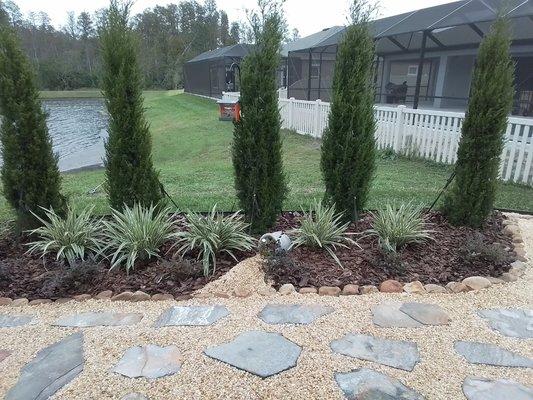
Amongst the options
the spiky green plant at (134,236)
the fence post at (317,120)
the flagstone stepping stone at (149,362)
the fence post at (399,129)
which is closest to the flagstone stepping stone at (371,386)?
the flagstone stepping stone at (149,362)

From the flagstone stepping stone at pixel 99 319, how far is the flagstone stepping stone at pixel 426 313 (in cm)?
173

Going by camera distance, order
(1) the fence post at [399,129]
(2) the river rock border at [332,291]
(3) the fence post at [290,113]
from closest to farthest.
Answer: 1. (2) the river rock border at [332,291]
2. (1) the fence post at [399,129]
3. (3) the fence post at [290,113]

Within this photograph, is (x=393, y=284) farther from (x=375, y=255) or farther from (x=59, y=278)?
Answer: (x=59, y=278)

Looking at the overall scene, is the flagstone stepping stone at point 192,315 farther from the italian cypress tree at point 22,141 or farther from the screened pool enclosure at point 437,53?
the screened pool enclosure at point 437,53

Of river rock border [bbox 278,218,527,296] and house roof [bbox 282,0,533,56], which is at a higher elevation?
house roof [bbox 282,0,533,56]

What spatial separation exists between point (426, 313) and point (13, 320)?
2.65m

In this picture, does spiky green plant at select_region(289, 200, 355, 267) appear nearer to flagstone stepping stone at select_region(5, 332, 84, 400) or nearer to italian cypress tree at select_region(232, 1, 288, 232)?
italian cypress tree at select_region(232, 1, 288, 232)

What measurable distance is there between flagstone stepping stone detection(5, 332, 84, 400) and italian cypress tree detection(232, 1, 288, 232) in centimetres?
186

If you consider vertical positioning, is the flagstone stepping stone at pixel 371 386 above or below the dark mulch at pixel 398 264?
above

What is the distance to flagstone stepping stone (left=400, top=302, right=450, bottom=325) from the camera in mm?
2336

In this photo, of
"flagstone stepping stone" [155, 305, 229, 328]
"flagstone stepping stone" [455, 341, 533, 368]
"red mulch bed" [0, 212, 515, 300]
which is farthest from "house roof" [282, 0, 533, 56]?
"flagstone stepping stone" [455, 341, 533, 368]

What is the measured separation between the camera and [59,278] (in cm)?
278

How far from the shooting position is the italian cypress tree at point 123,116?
10.7ft

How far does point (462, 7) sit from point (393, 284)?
1026cm
